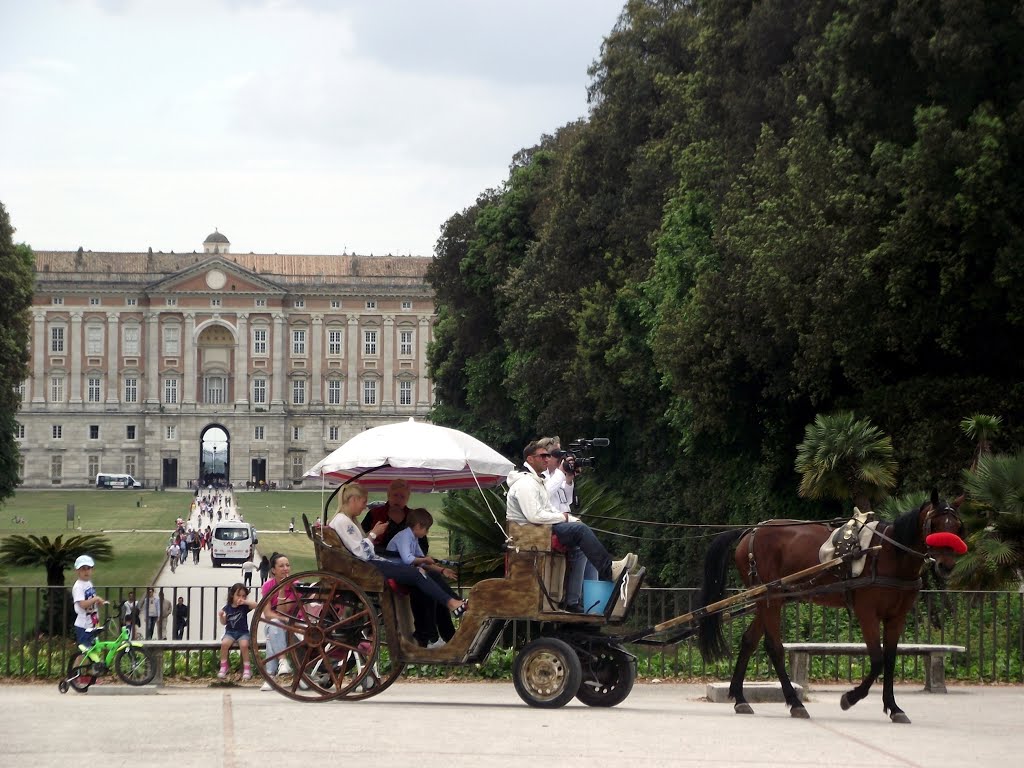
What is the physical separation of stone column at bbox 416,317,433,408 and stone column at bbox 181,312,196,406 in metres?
15.7

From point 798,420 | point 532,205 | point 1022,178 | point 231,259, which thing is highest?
point 231,259

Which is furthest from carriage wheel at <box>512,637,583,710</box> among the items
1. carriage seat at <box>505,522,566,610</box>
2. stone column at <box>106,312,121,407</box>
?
stone column at <box>106,312,121,407</box>

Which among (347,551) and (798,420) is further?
(798,420)

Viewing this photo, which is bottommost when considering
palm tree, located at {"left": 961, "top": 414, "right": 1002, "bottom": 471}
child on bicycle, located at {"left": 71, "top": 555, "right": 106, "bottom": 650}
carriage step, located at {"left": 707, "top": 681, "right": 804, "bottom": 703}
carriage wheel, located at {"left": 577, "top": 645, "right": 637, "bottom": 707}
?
carriage step, located at {"left": 707, "top": 681, "right": 804, "bottom": 703}

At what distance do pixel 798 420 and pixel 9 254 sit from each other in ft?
80.3

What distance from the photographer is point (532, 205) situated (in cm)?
4553

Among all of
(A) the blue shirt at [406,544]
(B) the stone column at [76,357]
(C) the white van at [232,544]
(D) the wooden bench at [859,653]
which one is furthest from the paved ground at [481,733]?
(B) the stone column at [76,357]

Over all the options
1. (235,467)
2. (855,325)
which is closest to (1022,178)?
(855,325)

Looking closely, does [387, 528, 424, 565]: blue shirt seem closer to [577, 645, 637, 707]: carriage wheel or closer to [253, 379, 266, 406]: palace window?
[577, 645, 637, 707]: carriage wheel

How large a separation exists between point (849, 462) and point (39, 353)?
96.2 meters

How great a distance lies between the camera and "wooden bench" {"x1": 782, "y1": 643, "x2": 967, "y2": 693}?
13172 millimetres

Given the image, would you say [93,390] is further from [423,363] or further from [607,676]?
[607,676]

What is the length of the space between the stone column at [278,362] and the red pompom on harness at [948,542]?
102 metres

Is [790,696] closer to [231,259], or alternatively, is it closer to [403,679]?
[403,679]
